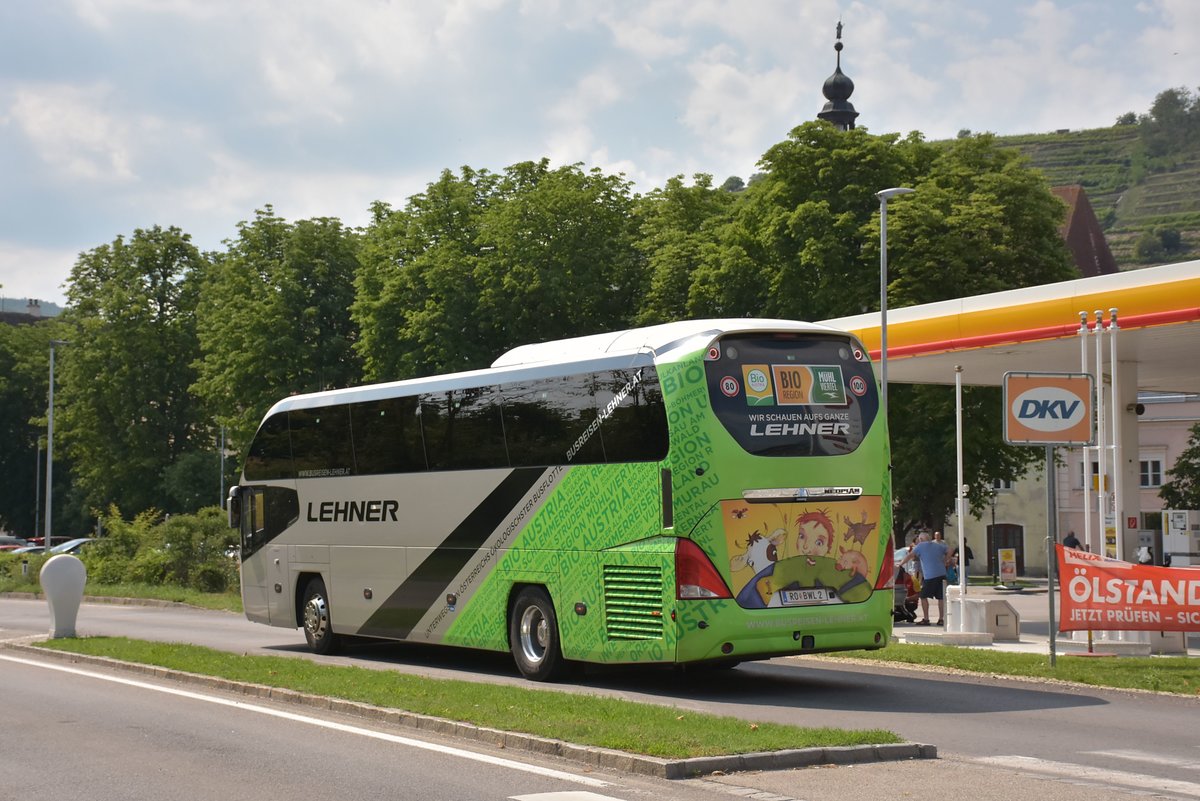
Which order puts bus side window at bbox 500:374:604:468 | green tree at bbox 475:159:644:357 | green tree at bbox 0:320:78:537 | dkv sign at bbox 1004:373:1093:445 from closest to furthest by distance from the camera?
bus side window at bbox 500:374:604:468
dkv sign at bbox 1004:373:1093:445
green tree at bbox 475:159:644:357
green tree at bbox 0:320:78:537

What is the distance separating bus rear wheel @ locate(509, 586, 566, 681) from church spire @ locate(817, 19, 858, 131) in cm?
5702

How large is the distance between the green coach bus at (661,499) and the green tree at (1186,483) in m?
46.6

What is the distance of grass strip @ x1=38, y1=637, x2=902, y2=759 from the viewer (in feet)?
35.2

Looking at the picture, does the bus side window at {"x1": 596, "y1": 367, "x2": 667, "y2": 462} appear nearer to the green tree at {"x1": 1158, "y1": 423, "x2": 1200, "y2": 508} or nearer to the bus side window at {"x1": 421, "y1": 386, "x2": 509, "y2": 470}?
the bus side window at {"x1": 421, "y1": 386, "x2": 509, "y2": 470}

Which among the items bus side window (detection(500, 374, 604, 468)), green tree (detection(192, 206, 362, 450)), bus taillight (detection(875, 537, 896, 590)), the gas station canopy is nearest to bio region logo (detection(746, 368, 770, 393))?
bus side window (detection(500, 374, 604, 468))

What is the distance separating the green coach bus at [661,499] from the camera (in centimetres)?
1516

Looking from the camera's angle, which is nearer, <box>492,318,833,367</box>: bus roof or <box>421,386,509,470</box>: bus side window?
<box>492,318,833,367</box>: bus roof

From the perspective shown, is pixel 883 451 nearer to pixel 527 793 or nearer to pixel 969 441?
pixel 527 793

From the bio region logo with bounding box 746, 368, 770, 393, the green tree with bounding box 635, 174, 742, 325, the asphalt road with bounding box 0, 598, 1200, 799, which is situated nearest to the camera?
the asphalt road with bounding box 0, 598, 1200, 799

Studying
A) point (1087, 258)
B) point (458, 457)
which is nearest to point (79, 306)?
point (1087, 258)

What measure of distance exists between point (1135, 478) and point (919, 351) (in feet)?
14.6

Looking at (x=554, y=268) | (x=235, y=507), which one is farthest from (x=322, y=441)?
(x=554, y=268)

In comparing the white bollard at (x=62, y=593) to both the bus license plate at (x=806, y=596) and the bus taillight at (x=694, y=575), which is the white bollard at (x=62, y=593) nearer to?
the bus taillight at (x=694, y=575)

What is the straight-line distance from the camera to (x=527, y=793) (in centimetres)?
927
